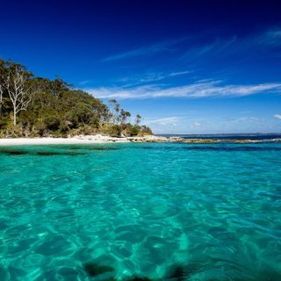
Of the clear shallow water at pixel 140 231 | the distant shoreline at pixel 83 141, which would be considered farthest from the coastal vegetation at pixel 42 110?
the clear shallow water at pixel 140 231

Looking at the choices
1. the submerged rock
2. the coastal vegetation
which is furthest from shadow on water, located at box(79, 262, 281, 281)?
the coastal vegetation

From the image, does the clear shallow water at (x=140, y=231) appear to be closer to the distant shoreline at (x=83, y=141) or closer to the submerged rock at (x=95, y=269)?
the submerged rock at (x=95, y=269)

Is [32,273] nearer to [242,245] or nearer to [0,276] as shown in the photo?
[0,276]

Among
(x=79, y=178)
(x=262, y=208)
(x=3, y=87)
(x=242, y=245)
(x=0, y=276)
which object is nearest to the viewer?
(x=0, y=276)

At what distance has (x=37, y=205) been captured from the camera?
11852 mm

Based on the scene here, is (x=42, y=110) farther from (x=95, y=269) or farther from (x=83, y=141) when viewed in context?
(x=95, y=269)

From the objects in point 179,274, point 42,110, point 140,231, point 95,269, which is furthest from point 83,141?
point 179,274

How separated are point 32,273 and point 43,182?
1092 cm

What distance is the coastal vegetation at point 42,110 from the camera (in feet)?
241

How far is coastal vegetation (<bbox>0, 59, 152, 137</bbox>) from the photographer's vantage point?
73456 millimetres

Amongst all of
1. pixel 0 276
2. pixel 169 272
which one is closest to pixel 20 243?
pixel 0 276

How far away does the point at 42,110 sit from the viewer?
86312 millimetres

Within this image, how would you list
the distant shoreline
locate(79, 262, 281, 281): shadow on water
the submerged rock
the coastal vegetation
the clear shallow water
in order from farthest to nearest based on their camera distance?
the coastal vegetation → the distant shoreline → the clear shallow water → the submerged rock → locate(79, 262, 281, 281): shadow on water

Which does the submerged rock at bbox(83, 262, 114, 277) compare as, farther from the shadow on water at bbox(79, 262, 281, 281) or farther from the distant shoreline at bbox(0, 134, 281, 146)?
the distant shoreline at bbox(0, 134, 281, 146)
